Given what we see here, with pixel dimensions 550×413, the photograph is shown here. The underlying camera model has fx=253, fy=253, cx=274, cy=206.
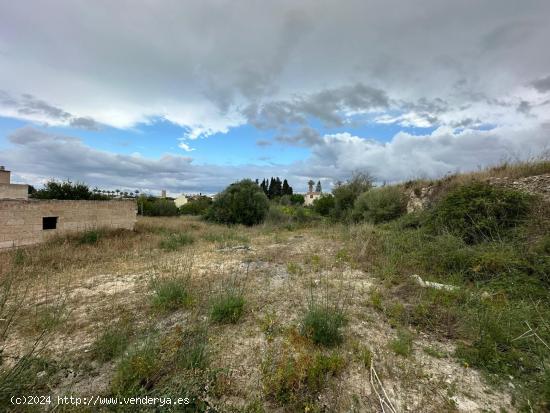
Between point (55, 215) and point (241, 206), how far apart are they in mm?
10454

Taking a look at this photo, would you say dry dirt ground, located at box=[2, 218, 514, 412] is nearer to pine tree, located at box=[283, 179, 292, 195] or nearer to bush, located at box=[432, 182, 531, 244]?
bush, located at box=[432, 182, 531, 244]

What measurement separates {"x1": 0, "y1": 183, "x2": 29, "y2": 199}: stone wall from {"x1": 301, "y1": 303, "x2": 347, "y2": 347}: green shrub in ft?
41.5

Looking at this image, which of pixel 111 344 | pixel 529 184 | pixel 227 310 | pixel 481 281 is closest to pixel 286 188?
pixel 529 184

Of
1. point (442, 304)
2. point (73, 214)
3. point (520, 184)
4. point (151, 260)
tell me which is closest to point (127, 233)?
point (73, 214)

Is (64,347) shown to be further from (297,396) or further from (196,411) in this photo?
(297,396)

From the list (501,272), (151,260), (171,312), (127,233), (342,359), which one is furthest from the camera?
(127,233)

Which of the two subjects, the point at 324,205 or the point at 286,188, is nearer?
the point at 324,205

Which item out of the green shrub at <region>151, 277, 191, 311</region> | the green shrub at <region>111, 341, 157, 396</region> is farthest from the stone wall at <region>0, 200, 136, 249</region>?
the green shrub at <region>111, 341, 157, 396</region>

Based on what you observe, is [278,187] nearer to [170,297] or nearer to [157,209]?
[157,209]

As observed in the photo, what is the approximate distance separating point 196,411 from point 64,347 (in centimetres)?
227

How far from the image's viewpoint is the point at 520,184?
7.74 meters

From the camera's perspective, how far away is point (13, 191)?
9.92 meters

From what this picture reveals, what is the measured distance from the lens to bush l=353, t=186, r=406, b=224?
12.9m

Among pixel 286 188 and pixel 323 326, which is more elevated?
pixel 286 188
